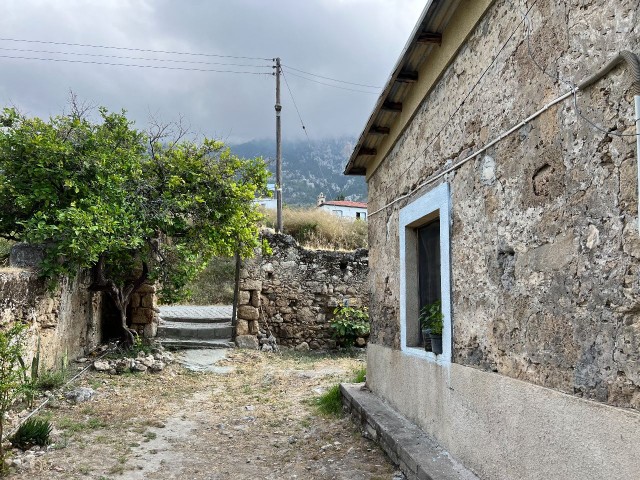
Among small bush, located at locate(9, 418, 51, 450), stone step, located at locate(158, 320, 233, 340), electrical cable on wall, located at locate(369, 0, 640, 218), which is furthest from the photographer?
stone step, located at locate(158, 320, 233, 340)

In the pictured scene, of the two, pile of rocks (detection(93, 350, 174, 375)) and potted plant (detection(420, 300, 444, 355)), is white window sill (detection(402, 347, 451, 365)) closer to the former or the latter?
potted plant (detection(420, 300, 444, 355))

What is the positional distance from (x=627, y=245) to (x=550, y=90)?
94cm

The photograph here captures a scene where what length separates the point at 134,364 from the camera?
8.64 m

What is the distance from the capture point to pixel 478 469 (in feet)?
10.9

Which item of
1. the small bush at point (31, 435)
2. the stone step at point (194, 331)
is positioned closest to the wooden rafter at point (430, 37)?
the small bush at point (31, 435)

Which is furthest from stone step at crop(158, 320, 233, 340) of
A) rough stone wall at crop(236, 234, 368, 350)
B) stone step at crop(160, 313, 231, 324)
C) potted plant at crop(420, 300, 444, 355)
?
potted plant at crop(420, 300, 444, 355)

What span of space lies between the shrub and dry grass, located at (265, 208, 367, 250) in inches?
263

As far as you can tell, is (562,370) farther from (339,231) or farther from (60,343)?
(339,231)

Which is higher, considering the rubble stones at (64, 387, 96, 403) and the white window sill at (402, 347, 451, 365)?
the white window sill at (402, 347, 451, 365)

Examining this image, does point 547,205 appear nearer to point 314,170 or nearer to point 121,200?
point 121,200

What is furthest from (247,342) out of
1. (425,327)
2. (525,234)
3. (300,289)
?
(525,234)

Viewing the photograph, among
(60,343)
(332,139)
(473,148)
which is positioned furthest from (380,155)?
(332,139)

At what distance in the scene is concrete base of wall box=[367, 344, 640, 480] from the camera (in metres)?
2.16

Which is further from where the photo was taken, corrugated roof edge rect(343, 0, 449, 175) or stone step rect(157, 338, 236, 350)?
stone step rect(157, 338, 236, 350)
